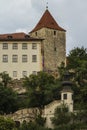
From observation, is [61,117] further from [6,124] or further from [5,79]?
[5,79]

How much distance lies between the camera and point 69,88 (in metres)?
79.8

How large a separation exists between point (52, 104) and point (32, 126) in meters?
4.31

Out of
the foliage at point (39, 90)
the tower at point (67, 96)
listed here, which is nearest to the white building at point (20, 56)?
the foliage at point (39, 90)

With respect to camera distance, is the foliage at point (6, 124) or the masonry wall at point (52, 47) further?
the masonry wall at point (52, 47)

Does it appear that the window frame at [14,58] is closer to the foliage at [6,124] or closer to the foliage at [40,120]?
the foliage at [40,120]

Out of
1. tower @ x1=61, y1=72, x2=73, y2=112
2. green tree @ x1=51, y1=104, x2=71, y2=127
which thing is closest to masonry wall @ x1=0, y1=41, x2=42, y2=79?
tower @ x1=61, y1=72, x2=73, y2=112

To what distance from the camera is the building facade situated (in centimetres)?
9419

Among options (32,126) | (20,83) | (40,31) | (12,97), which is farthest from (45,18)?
(32,126)

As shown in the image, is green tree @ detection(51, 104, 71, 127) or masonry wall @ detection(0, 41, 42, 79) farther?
masonry wall @ detection(0, 41, 42, 79)

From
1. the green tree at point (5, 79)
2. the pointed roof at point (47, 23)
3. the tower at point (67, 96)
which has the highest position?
the pointed roof at point (47, 23)

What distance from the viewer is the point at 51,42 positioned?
320ft

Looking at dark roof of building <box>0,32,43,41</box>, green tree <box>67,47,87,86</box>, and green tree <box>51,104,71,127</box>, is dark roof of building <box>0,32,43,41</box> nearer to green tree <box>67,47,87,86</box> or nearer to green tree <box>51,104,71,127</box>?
green tree <box>67,47,87,86</box>

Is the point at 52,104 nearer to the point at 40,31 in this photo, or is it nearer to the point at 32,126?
the point at 32,126

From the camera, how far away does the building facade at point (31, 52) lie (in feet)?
309
